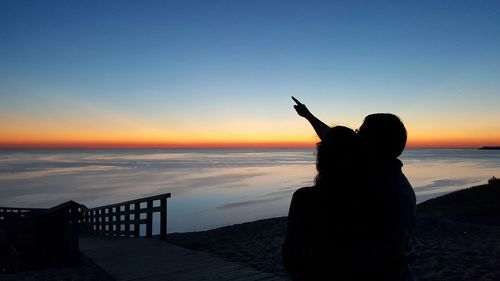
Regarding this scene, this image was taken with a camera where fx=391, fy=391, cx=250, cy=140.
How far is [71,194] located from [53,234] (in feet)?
99.5

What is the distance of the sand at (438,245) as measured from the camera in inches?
272

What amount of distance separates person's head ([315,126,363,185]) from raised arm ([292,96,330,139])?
2.96 ft

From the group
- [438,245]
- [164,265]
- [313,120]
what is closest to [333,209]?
[313,120]

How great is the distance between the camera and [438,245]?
8922mm

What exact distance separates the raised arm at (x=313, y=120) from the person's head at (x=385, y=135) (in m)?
0.54

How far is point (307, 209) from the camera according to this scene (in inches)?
70.8

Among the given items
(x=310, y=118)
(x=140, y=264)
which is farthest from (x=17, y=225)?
(x=310, y=118)

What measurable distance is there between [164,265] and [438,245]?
6138 mm

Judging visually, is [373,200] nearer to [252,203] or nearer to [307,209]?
[307,209]

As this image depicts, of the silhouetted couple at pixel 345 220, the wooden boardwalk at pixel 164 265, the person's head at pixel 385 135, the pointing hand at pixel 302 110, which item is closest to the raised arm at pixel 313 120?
the pointing hand at pixel 302 110

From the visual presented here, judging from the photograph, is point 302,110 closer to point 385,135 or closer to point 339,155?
point 385,135

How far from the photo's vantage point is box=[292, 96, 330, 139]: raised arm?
2.74 meters

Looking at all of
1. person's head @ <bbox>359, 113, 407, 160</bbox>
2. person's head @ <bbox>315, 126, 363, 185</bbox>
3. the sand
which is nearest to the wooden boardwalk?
the sand

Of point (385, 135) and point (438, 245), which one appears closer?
point (385, 135)
